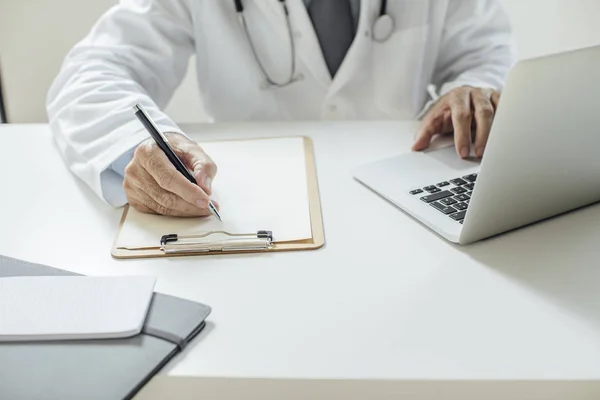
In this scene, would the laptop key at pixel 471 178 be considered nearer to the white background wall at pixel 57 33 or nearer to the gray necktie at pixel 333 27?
the gray necktie at pixel 333 27

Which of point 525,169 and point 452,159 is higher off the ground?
point 525,169

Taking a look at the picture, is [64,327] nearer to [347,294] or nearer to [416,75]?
[347,294]

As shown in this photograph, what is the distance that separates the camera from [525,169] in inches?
25.8

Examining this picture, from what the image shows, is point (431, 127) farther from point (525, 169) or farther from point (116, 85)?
point (116, 85)

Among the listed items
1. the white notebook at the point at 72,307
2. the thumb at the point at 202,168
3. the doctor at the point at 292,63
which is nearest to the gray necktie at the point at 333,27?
the doctor at the point at 292,63

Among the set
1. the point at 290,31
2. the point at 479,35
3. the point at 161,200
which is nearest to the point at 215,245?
the point at 161,200

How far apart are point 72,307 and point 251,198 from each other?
29 centimetres

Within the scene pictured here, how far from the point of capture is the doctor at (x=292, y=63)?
3.13 feet

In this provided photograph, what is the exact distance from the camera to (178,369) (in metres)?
0.53

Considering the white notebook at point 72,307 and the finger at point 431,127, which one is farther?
the finger at point 431,127

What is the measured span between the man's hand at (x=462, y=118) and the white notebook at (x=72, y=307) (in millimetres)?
500

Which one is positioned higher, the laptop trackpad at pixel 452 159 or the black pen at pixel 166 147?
the black pen at pixel 166 147

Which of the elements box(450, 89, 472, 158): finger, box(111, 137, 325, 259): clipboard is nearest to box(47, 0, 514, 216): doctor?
box(450, 89, 472, 158): finger

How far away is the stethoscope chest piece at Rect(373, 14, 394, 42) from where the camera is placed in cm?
116
